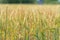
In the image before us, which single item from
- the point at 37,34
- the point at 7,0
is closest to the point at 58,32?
the point at 37,34

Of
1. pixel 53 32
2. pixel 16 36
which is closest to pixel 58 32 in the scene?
pixel 53 32

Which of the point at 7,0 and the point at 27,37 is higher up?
the point at 27,37

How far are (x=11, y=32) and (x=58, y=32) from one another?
29cm

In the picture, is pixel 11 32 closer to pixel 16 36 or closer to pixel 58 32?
pixel 16 36

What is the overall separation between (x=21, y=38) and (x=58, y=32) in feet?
0.74

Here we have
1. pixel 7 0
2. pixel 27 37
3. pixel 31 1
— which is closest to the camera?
pixel 27 37

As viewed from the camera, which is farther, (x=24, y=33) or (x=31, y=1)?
(x=31, y=1)

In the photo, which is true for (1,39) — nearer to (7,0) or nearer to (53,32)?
(53,32)

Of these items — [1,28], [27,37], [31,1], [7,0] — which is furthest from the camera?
[31,1]

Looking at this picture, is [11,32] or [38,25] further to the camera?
[38,25]

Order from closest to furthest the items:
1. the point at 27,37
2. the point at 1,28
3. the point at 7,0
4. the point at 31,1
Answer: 1. the point at 27,37
2. the point at 1,28
3. the point at 7,0
4. the point at 31,1

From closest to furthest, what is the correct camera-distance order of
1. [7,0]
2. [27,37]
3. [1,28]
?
[27,37], [1,28], [7,0]

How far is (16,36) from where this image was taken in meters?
1.12

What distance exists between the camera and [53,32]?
1136 mm
